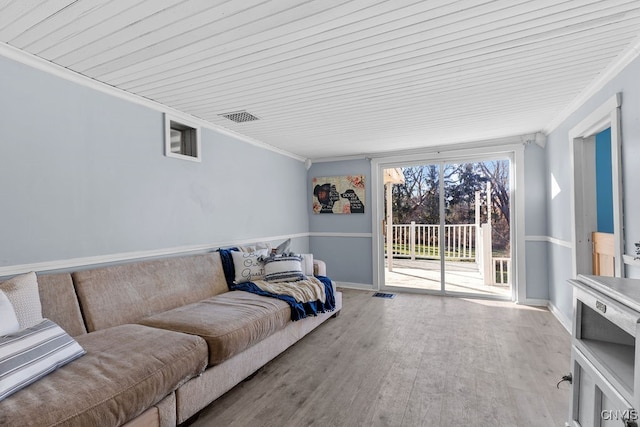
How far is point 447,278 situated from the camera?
489 cm

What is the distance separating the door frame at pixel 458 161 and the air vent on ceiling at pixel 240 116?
2.34m

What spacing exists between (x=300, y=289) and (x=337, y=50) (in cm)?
208

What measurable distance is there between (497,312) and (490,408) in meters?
2.20

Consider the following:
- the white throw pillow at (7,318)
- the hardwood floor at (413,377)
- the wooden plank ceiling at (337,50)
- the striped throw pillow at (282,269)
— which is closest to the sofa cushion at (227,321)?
the hardwood floor at (413,377)

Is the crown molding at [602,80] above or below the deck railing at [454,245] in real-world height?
above

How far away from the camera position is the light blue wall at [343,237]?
5.12 metres

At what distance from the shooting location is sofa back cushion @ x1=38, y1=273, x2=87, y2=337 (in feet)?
6.31

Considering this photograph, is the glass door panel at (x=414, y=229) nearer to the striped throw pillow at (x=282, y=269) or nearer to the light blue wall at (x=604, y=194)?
the light blue wall at (x=604, y=194)

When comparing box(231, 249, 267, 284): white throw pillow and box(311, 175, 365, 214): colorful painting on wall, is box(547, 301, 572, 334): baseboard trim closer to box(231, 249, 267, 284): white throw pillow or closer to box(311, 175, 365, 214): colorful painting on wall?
box(311, 175, 365, 214): colorful painting on wall

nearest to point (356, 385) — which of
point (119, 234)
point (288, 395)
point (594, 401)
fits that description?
point (288, 395)

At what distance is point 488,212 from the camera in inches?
176

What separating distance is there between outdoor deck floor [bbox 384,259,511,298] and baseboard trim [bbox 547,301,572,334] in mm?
552

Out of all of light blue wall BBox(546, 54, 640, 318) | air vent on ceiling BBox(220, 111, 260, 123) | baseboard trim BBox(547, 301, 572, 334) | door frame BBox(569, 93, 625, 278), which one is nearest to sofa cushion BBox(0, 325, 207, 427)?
air vent on ceiling BBox(220, 111, 260, 123)

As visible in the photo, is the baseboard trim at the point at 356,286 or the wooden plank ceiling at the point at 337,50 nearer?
the wooden plank ceiling at the point at 337,50
